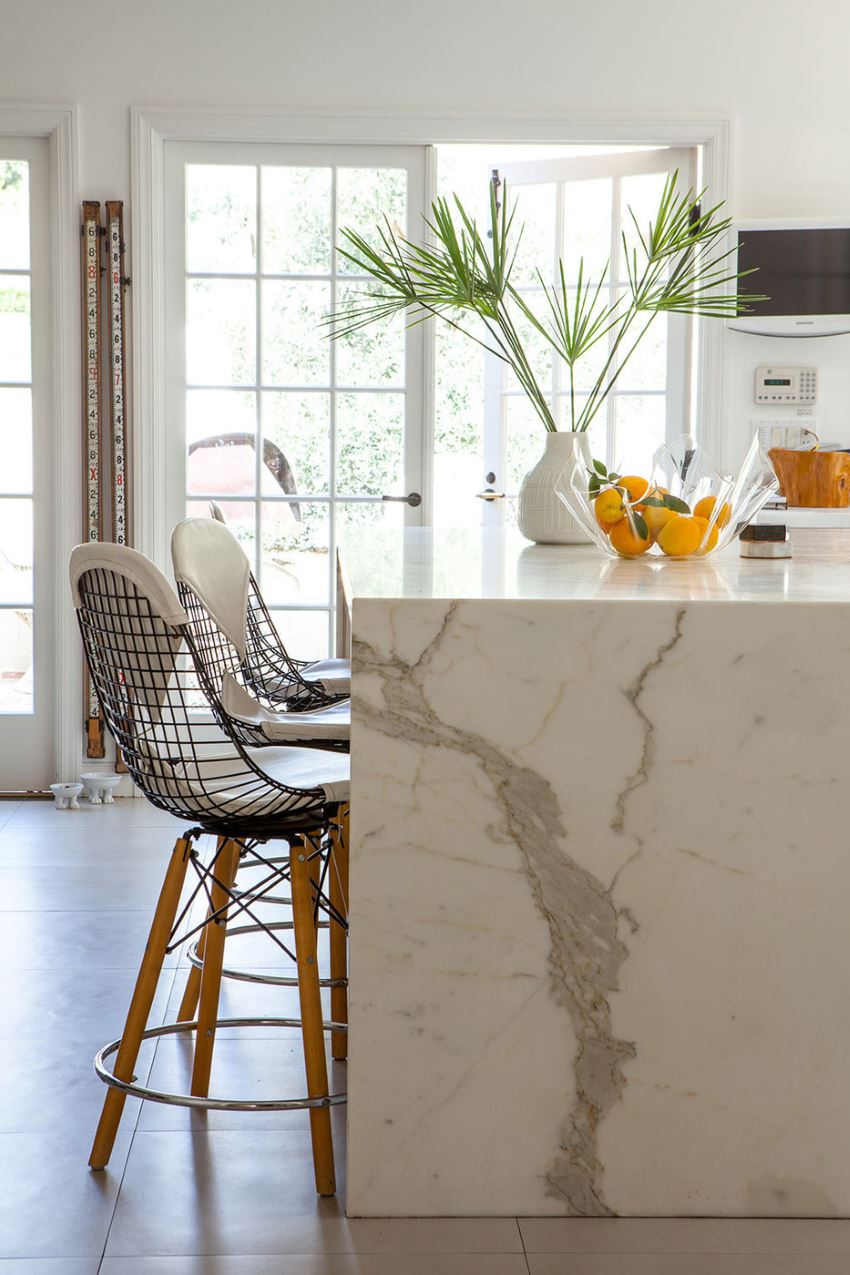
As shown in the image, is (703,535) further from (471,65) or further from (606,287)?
(471,65)

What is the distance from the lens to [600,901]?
5.60ft

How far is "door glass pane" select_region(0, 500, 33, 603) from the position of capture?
4375 millimetres

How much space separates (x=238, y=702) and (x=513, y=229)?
3.12m

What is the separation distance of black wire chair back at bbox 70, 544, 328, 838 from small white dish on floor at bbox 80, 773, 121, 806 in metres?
2.38

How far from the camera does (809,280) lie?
4.26 metres

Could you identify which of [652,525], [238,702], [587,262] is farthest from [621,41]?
[238,702]

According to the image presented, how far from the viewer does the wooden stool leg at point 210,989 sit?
A: 76.9 inches

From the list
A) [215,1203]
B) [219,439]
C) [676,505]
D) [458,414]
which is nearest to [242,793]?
[215,1203]

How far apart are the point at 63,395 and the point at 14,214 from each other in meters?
0.62

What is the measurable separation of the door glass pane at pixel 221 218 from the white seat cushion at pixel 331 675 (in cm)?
203

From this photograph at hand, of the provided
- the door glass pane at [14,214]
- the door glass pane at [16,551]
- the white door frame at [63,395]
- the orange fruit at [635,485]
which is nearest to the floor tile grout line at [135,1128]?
the orange fruit at [635,485]

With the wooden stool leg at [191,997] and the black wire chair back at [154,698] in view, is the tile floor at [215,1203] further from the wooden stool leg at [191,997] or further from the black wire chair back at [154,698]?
the black wire chair back at [154,698]

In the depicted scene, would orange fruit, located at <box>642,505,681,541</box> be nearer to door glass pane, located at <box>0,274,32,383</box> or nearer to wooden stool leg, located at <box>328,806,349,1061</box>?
wooden stool leg, located at <box>328,806,349,1061</box>

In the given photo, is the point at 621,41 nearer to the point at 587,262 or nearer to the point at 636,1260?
the point at 587,262
